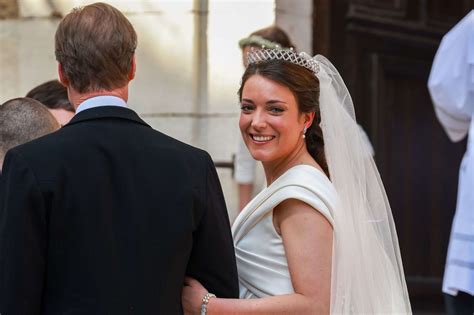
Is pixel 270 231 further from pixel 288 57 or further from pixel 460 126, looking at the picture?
pixel 460 126

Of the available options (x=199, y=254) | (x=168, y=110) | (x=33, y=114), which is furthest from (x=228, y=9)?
(x=199, y=254)

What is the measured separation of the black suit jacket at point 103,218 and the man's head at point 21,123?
0.65 m

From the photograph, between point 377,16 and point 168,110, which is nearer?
point 168,110

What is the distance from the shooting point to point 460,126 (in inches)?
263

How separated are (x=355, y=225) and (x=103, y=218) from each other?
3.44 feet

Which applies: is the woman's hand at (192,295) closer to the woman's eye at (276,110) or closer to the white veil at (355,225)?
the white veil at (355,225)

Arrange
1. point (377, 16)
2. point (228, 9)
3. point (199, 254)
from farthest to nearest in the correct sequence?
point (377, 16), point (228, 9), point (199, 254)

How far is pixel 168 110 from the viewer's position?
7.09 m

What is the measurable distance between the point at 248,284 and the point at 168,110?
353cm

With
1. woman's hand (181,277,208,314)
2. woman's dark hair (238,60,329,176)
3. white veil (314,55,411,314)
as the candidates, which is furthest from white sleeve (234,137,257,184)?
woman's hand (181,277,208,314)

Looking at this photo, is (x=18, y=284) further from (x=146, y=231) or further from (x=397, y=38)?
(x=397, y=38)

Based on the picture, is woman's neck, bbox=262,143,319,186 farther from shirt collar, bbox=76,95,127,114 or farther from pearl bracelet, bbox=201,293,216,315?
shirt collar, bbox=76,95,127,114

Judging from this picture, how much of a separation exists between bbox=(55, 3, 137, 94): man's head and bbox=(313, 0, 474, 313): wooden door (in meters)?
4.56

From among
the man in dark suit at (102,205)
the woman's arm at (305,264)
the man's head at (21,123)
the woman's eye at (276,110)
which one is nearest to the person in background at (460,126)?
the woman's eye at (276,110)
